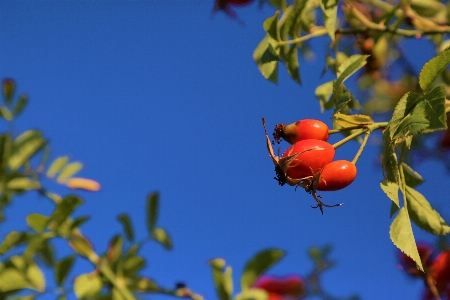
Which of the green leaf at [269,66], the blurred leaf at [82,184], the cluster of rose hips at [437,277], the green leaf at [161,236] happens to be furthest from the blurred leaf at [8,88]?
the cluster of rose hips at [437,277]

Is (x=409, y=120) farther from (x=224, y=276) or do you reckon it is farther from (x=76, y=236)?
(x=76, y=236)

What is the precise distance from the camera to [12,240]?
1411 millimetres

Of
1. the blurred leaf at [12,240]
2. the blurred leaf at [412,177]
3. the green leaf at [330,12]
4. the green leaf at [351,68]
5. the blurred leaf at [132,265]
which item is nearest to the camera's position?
the green leaf at [351,68]

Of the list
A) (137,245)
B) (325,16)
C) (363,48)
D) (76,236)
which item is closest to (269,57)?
(325,16)

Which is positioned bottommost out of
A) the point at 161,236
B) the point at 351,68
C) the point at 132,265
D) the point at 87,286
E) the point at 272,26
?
the point at 87,286

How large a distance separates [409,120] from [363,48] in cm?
164

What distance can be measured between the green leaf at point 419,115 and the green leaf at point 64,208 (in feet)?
2.93

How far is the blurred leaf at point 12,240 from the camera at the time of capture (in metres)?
Answer: 1.40

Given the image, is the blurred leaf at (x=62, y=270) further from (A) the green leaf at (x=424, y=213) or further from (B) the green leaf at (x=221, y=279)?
(A) the green leaf at (x=424, y=213)

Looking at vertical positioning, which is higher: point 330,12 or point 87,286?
point 330,12

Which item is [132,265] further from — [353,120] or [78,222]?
[353,120]

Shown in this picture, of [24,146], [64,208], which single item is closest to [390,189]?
[64,208]

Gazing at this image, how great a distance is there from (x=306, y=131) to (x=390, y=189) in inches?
8.0

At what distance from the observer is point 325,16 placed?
1.30 meters
